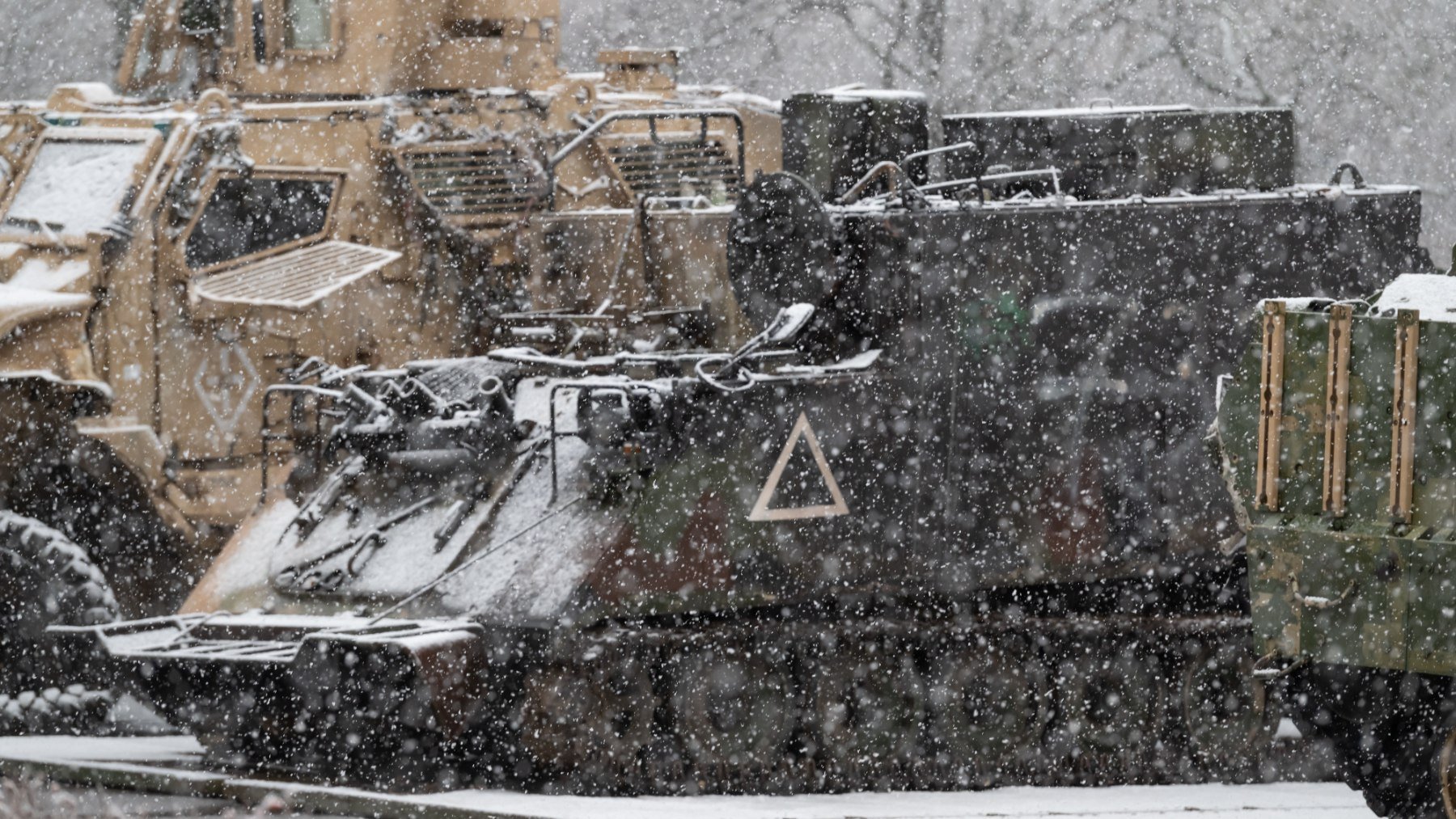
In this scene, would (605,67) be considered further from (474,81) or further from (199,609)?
→ (199,609)

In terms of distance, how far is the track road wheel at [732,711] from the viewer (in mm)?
9625

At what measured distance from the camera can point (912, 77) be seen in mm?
25234

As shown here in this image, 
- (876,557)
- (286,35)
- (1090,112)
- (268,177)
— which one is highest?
(286,35)

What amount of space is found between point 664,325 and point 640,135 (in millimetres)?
3828

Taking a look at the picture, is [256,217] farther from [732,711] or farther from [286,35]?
[732,711]

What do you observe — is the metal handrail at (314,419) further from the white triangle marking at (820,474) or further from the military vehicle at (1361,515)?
the military vehicle at (1361,515)

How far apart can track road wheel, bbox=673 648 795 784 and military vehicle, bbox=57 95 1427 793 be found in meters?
0.01

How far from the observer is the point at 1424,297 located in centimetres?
759

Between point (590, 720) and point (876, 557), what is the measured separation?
1.35 meters

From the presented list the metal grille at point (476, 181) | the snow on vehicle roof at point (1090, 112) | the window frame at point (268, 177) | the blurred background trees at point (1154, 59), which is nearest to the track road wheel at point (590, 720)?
the snow on vehicle roof at point (1090, 112)

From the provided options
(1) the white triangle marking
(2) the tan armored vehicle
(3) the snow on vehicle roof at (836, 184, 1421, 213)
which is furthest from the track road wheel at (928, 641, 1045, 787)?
(2) the tan armored vehicle

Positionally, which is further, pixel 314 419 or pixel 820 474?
pixel 314 419

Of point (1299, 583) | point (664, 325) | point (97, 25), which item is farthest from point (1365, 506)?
point (97, 25)

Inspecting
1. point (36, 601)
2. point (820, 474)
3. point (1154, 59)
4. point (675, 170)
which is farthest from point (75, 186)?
point (1154, 59)
